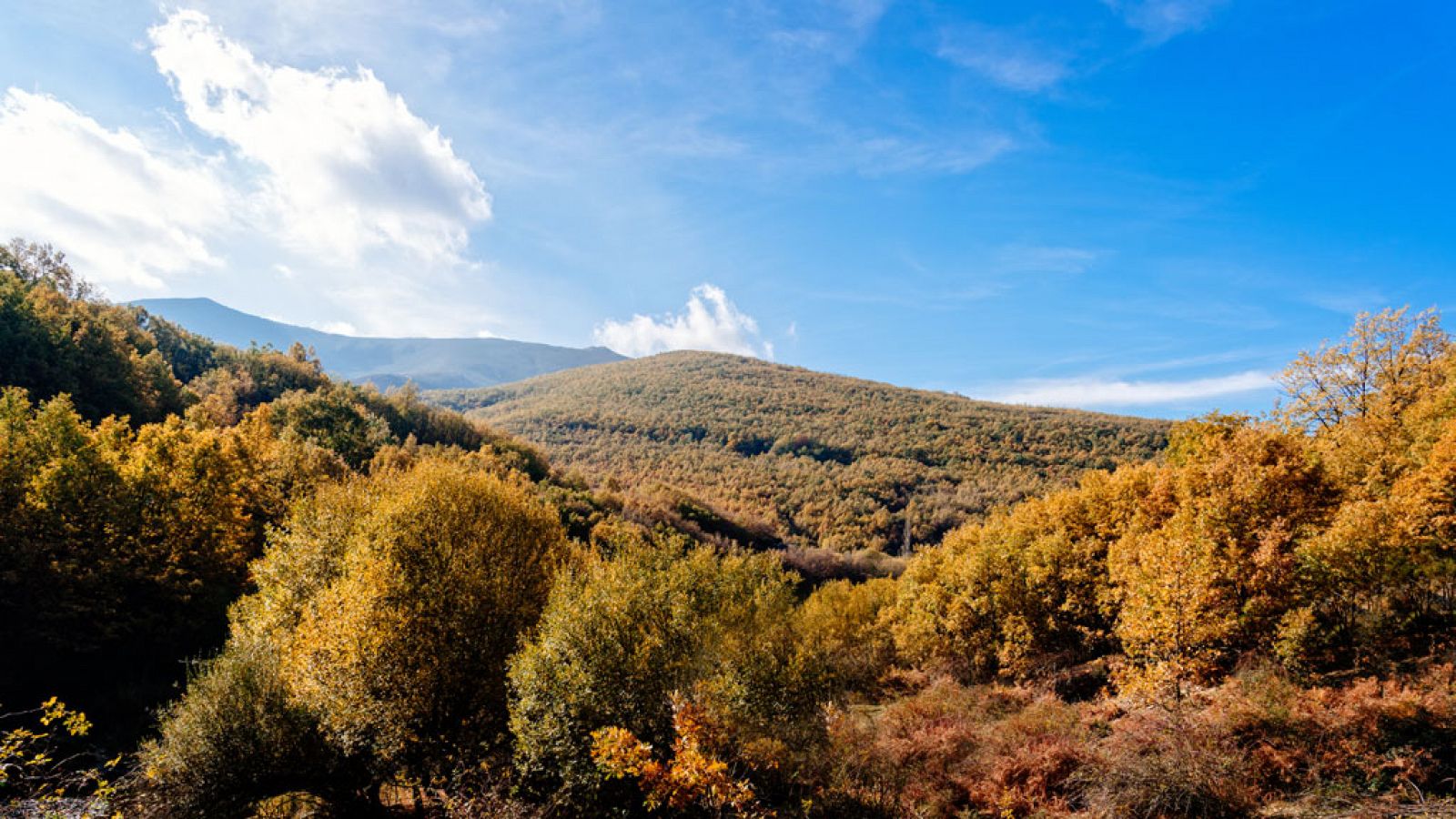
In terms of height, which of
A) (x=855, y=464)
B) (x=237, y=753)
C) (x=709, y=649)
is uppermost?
(x=855, y=464)

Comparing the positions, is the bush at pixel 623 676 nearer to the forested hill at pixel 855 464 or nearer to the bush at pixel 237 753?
the bush at pixel 237 753

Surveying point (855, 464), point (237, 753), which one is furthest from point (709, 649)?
point (855, 464)

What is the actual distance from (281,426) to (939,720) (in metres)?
79.6

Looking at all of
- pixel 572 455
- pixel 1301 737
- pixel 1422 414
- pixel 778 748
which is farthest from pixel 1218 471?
pixel 572 455

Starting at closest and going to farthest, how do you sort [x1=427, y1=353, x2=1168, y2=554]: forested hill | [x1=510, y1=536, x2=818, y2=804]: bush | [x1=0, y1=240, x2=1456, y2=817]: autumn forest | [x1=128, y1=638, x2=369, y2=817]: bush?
[x1=0, y1=240, x2=1456, y2=817]: autumn forest < [x1=128, y1=638, x2=369, y2=817]: bush < [x1=510, y1=536, x2=818, y2=804]: bush < [x1=427, y1=353, x2=1168, y2=554]: forested hill

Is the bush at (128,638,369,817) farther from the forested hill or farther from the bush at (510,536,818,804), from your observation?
the forested hill

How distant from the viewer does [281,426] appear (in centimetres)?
6969

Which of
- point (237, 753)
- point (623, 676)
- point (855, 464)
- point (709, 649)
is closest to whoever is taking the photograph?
point (237, 753)

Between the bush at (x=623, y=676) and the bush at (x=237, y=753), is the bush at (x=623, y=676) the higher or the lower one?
the higher one

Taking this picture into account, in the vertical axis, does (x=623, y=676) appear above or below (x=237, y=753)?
above

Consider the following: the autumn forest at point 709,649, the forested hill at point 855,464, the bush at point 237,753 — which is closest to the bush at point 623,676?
the autumn forest at point 709,649

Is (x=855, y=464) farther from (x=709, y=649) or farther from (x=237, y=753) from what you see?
(x=237, y=753)

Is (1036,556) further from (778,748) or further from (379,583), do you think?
(379,583)

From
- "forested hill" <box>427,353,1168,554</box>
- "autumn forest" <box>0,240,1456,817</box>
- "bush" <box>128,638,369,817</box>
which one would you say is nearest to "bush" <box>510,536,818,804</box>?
"autumn forest" <box>0,240,1456,817</box>
